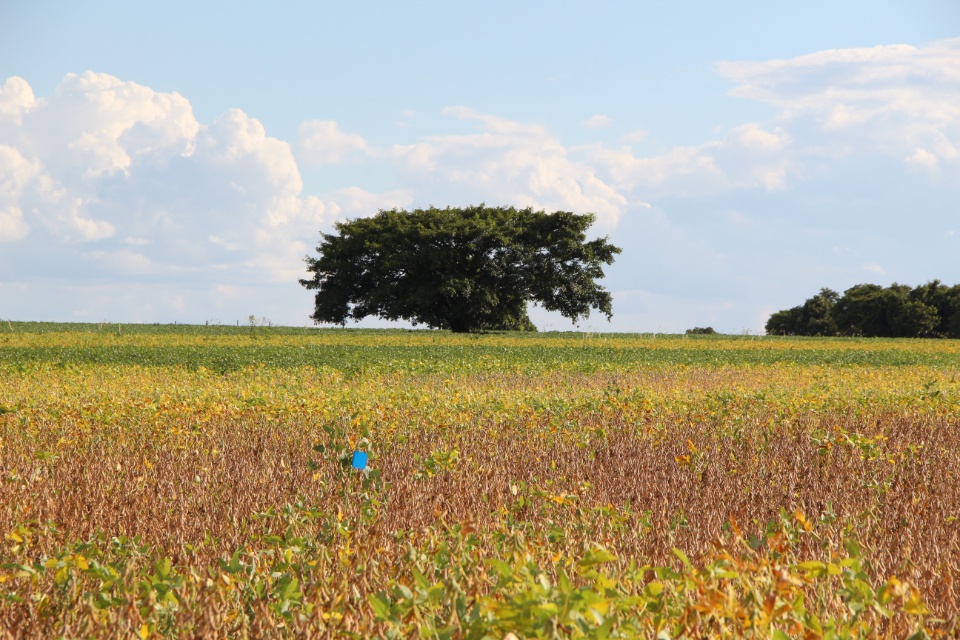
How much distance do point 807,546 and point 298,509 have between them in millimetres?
3207

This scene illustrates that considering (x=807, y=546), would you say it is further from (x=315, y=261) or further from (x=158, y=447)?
(x=315, y=261)

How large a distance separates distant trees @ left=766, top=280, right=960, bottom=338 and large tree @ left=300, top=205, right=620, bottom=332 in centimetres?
2859

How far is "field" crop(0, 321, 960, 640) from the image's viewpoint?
124 inches

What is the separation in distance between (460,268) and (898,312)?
3782cm

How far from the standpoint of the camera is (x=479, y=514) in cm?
584

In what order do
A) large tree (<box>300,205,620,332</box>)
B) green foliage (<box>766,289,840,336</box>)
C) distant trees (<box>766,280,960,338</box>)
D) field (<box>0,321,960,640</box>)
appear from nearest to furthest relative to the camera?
field (<box>0,321,960,640</box>) < large tree (<box>300,205,620,332</box>) < distant trees (<box>766,280,960,338</box>) < green foliage (<box>766,289,840,336</box>)

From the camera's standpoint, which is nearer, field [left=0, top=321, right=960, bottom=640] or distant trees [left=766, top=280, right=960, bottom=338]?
field [left=0, top=321, right=960, bottom=640]

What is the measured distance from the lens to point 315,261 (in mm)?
52875

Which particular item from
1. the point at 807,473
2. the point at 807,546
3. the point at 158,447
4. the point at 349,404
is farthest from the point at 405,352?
the point at 807,546

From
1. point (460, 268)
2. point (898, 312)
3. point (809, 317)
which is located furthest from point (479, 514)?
point (809, 317)

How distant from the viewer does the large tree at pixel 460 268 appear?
155 feet

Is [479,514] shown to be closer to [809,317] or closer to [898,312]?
[898,312]

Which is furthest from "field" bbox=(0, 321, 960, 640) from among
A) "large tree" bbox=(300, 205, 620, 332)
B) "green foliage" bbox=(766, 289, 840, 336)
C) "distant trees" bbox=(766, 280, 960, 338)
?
"green foliage" bbox=(766, 289, 840, 336)

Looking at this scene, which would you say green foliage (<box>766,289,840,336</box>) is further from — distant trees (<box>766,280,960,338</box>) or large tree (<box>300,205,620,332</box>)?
large tree (<box>300,205,620,332</box>)
